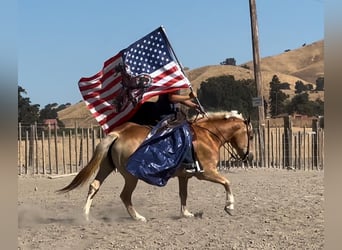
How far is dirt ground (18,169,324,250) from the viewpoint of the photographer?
239 inches

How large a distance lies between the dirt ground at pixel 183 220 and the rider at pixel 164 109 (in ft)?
3.03

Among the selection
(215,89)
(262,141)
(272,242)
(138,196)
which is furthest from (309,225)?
(215,89)

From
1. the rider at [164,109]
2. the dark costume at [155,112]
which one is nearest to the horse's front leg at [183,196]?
the rider at [164,109]

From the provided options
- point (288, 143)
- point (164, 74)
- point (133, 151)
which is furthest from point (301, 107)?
point (133, 151)

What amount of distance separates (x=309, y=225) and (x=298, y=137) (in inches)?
418

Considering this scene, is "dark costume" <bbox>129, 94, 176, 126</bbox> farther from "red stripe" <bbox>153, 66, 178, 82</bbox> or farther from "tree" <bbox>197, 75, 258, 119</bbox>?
"tree" <bbox>197, 75, 258, 119</bbox>

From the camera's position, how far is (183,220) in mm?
7480

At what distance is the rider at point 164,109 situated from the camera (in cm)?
766

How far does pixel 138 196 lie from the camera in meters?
10.5

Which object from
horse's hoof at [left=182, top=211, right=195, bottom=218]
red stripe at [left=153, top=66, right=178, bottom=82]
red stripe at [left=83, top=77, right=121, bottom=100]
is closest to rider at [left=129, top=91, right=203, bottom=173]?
red stripe at [left=153, top=66, right=178, bottom=82]

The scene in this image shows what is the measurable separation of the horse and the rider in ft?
0.49

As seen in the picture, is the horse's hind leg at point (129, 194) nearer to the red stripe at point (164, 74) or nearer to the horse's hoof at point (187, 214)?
the horse's hoof at point (187, 214)

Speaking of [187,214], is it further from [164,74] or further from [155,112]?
[164,74]

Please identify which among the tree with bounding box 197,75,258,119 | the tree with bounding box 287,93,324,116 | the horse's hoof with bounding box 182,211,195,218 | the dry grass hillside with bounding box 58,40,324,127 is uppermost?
the dry grass hillside with bounding box 58,40,324,127
